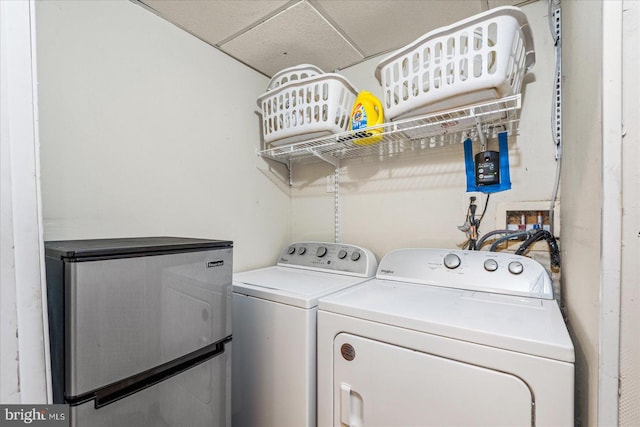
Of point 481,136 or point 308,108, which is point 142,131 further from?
point 481,136

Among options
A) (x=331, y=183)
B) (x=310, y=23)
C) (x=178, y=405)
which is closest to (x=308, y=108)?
(x=310, y=23)

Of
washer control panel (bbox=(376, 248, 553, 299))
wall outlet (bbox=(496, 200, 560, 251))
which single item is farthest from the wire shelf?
washer control panel (bbox=(376, 248, 553, 299))

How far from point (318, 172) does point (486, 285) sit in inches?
47.7

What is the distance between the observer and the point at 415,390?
84 cm

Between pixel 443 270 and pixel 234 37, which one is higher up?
pixel 234 37

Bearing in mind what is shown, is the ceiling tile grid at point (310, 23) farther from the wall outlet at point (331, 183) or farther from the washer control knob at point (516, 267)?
the washer control knob at point (516, 267)

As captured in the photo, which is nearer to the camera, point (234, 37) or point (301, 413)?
point (301, 413)

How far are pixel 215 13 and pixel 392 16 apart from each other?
83 cm

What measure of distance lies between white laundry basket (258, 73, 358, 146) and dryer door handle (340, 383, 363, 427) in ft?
3.76

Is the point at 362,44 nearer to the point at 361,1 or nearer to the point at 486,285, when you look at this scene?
the point at 361,1

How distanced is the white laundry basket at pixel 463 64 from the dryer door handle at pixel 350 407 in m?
1.13

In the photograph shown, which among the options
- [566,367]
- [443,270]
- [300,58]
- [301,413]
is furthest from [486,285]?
[300,58]

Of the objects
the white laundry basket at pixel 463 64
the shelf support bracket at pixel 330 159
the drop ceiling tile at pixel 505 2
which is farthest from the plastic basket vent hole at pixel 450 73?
the shelf support bracket at pixel 330 159

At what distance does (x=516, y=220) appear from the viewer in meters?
1.34
